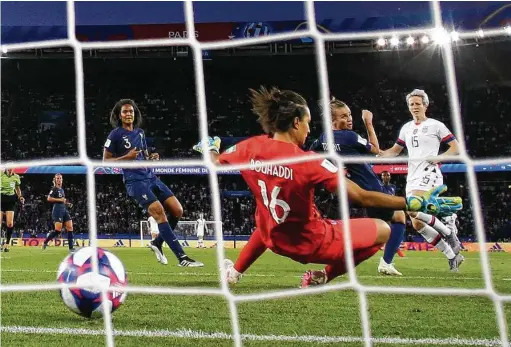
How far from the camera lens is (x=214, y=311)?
318 cm

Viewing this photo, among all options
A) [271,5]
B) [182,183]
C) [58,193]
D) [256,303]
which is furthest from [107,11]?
[256,303]

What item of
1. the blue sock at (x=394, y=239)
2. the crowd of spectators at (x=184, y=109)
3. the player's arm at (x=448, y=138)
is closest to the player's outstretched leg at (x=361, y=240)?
the blue sock at (x=394, y=239)

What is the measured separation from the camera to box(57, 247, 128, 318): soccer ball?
2781 millimetres

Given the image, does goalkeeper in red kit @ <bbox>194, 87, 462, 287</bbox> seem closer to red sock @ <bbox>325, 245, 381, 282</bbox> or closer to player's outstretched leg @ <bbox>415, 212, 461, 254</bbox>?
red sock @ <bbox>325, 245, 381, 282</bbox>

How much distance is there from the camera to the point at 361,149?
4.57 metres

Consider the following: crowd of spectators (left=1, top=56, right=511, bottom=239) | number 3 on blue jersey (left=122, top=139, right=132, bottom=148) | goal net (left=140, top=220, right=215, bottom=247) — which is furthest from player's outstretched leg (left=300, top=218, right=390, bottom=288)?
crowd of spectators (left=1, top=56, right=511, bottom=239)

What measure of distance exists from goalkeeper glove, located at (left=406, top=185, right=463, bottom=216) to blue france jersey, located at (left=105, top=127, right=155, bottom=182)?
2889mm

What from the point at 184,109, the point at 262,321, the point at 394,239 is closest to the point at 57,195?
the point at 394,239

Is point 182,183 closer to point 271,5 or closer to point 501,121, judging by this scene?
point 271,5

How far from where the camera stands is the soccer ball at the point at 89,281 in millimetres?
2781

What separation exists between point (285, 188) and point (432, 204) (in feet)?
2.25

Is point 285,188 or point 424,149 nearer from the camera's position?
point 285,188

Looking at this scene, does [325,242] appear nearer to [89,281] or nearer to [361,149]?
[89,281]

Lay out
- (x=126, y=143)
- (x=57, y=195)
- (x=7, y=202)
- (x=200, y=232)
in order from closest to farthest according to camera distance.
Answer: (x=126, y=143), (x=57, y=195), (x=7, y=202), (x=200, y=232)
